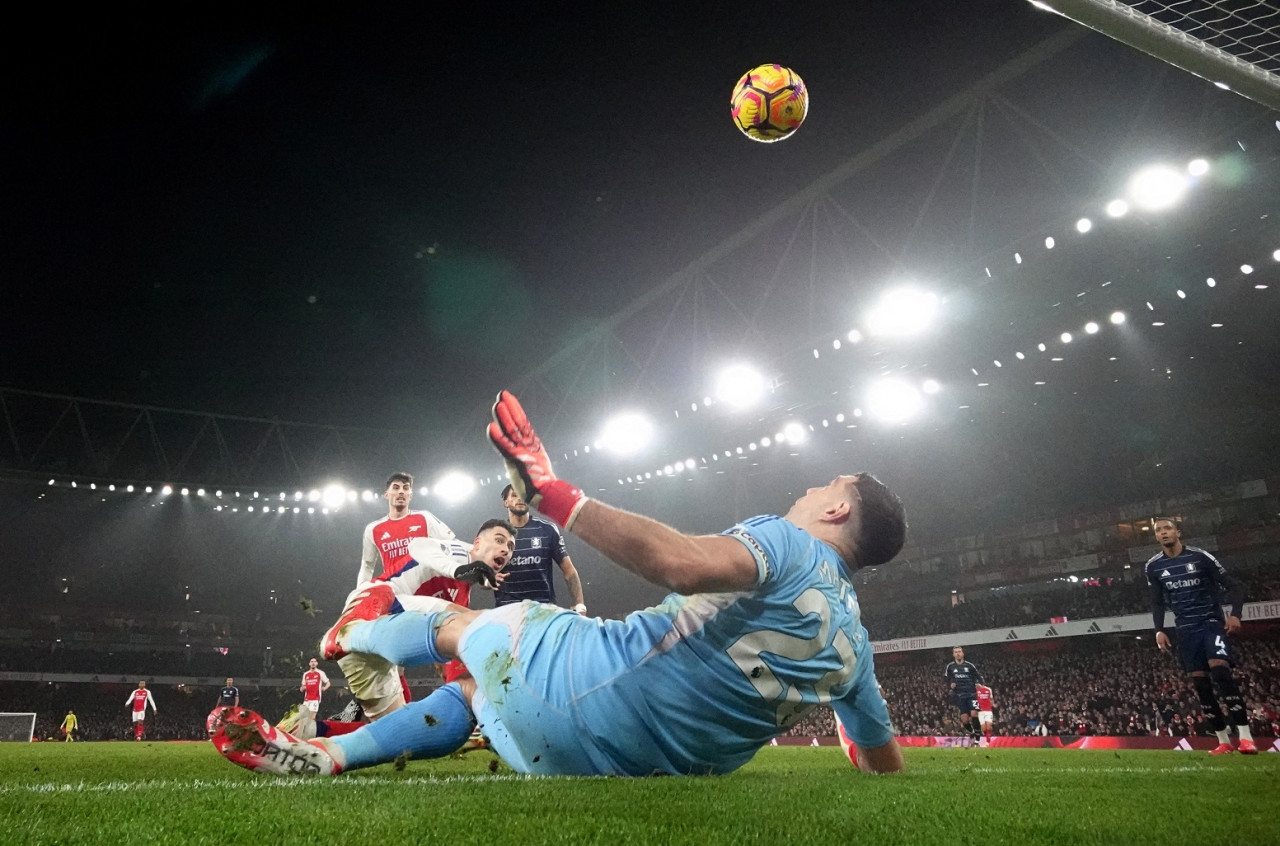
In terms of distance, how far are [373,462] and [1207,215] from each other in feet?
81.8

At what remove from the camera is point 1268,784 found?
421 cm

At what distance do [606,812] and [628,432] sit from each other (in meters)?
22.6

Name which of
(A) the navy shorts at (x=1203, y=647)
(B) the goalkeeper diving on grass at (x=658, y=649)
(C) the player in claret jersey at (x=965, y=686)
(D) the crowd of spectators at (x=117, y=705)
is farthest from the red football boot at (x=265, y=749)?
(D) the crowd of spectators at (x=117, y=705)

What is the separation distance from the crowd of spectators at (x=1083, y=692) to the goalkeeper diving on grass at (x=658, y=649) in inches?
662

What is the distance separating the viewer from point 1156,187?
13602 millimetres

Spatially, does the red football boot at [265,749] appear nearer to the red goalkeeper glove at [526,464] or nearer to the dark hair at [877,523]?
the red goalkeeper glove at [526,464]

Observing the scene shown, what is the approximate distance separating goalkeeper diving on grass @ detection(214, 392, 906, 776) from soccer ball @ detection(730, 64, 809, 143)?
278 inches

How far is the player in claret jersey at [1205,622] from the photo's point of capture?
8.33 m

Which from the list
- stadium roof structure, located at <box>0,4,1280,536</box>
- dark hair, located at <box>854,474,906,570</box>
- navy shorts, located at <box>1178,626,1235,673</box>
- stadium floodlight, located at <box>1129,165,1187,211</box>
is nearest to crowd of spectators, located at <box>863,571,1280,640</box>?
stadium roof structure, located at <box>0,4,1280,536</box>

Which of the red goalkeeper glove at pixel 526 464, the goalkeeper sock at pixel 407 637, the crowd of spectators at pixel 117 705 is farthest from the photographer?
the crowd of spectators at pixel 117 705

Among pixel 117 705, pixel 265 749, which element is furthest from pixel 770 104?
pixel 117 705

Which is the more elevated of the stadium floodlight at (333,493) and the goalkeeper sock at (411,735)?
the stadium floodlight at (333,493)

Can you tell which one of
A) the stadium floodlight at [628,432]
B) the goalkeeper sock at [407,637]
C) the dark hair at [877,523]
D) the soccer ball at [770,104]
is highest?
the stadium floodlight at [628,432]

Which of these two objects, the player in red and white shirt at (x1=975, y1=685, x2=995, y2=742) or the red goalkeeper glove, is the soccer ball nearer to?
the red goalkeeper glove
